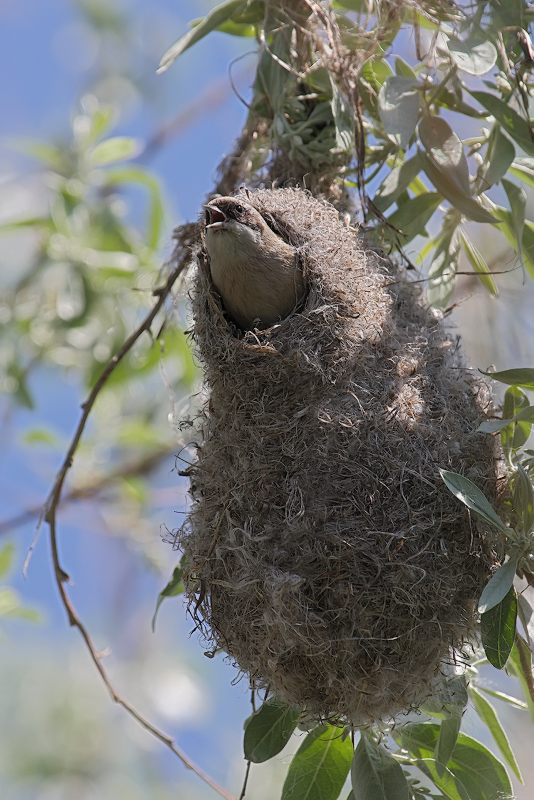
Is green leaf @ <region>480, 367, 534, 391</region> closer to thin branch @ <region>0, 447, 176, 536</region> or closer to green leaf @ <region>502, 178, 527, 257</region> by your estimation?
green leaf @ <region>502, 178, 527, 257</region>

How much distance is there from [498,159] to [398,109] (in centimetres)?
24

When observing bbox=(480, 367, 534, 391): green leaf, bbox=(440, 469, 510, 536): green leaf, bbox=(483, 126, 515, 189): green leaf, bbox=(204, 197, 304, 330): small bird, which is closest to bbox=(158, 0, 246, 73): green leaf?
bbox=(204, 197, 304, 330): small bird

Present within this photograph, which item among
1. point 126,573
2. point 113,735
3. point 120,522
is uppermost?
point 126,573

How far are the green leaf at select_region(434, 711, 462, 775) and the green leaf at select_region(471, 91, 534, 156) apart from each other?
3.91 feet

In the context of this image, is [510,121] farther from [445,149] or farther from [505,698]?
[505,698]

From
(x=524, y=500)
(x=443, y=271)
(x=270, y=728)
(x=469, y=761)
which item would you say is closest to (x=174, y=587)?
(x=270, y=728)

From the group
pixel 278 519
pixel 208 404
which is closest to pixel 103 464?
pixel 208 404

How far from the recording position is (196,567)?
1.62m

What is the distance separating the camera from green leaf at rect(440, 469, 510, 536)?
1425 mm

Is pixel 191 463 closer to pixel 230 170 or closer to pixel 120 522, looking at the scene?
pixel 230 170

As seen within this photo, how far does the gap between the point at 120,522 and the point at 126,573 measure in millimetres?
2170

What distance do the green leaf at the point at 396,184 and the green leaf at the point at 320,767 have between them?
1.18 m

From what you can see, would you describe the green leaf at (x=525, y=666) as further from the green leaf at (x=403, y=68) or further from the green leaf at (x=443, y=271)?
the green leaf at (x=403, y=68)

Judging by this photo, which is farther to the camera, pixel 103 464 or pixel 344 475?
pixel 103 464
